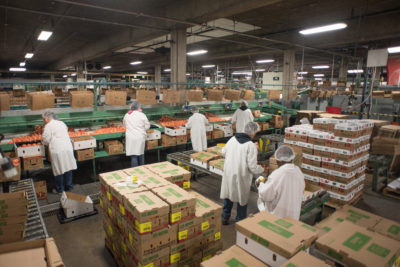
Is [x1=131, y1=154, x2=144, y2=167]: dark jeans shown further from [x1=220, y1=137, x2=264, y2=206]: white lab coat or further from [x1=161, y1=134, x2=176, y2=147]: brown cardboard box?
[x1=220, y1=137, x2=264, y2=206]: white lab coat

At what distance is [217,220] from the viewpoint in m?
3.17

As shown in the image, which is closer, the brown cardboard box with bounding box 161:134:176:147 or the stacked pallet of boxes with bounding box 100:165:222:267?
the stacked pallet of boxes with bounding box 100:165:222:267

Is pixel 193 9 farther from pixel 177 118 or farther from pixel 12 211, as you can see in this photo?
pixel 12 211

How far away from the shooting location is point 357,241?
2418 mm

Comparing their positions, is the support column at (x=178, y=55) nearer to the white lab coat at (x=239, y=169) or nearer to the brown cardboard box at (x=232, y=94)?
the brown cardboard box at (x=232, y=94)

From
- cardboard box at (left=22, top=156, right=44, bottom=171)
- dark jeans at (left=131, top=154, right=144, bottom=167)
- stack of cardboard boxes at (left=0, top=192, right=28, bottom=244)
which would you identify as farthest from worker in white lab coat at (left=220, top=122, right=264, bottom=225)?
cardboard box at (left=22, top=156, right=44, bottom=171)

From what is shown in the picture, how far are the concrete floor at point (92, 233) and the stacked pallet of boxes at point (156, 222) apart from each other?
0.51m

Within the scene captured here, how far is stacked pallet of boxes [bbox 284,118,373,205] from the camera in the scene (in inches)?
184

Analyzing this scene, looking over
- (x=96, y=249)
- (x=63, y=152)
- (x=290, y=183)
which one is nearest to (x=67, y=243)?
(x=96, y=249)

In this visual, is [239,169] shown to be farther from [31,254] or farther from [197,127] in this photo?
[197,127]

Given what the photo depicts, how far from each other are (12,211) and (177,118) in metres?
6.32

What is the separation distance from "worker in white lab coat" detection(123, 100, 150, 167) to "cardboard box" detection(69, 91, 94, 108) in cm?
96

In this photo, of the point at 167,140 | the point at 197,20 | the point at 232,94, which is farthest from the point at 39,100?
the point at 232,94

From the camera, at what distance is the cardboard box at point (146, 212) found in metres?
2.48
